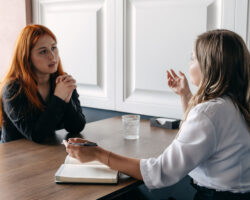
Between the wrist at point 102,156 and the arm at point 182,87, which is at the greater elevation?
the arm at point 182,87

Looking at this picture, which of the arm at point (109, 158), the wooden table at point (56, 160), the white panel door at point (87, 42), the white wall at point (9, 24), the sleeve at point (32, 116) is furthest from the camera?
the white wall at point (9, 24)

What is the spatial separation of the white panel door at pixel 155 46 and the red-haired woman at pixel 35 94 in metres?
0.45

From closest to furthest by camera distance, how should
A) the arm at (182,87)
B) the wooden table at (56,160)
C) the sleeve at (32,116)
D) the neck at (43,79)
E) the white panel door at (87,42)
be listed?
the wooden table at (56,160) < the sleeve at (32,116) < the arm at (182,87) < the neck at (43,79) < the white panel door at (87,42)

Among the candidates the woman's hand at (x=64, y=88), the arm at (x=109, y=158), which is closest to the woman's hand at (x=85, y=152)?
the arm at (x=109, y=158)

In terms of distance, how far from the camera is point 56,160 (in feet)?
4.04

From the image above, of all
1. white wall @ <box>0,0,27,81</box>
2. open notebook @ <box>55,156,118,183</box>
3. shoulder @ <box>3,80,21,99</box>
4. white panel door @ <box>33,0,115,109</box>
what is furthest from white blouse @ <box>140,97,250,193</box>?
white wall @ <box>0,0,27,81</box>

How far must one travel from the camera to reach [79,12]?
2279 mm

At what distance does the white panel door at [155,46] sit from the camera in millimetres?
1829

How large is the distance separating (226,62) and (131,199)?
1.02 metres

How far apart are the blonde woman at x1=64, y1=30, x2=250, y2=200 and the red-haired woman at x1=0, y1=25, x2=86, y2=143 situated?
0.45m

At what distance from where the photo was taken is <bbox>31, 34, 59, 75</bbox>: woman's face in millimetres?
1686

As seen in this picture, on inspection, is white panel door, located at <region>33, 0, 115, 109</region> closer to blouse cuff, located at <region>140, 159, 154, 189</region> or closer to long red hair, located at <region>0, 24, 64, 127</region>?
long red hair, located at <region>0, 24, 64, 127</region>

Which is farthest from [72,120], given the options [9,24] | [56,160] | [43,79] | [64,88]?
[9,24]

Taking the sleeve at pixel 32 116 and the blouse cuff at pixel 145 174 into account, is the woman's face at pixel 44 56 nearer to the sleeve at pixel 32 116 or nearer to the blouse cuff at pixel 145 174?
A: the sleeve at pixel 32 116
